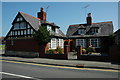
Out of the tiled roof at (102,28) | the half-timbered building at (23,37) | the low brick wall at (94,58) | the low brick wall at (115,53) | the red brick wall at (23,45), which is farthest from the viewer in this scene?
the tiled roof at (102,28)

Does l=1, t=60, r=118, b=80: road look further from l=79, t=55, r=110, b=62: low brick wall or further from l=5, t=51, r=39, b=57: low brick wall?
l=5, t=51, r=39, b=57: low brick wall

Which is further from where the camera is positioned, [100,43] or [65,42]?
[65,42]


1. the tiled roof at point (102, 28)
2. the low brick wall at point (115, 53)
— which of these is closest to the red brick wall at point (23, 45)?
the tiled roof at point (102, 28)

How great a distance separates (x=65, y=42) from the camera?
29.2m

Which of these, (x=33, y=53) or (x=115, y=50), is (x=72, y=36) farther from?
(x=115, y=50)

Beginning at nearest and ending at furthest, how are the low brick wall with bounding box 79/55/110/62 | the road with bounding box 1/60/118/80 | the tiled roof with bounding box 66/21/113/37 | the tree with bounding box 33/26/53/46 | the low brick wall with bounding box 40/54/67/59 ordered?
the road with bounding box 1/60/118/80
the low brick wall with bounding box 79/55/110/62
the low brick wall with bounding box 40/54/67/59
the tree with bounding box 33/26/53/46
the tiled roof with bounding box 66/21/113/37

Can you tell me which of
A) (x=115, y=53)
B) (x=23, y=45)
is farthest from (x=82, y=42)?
(x=23, y=45)

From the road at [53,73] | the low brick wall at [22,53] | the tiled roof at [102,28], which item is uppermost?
the tiled roof at [102,28]

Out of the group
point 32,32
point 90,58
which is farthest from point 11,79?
point 32,32

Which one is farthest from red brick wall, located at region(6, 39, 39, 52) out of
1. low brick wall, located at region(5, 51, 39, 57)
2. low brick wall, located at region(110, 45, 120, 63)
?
low brick wall, located at region(110, 45, 120, 63)

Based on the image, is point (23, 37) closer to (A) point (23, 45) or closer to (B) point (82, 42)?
(A) point (23, 45)

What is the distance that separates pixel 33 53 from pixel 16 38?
5638 mm

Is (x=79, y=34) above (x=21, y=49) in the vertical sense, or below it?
above

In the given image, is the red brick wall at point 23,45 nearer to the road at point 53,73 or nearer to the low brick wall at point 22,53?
the low brick wall at point 22,53
